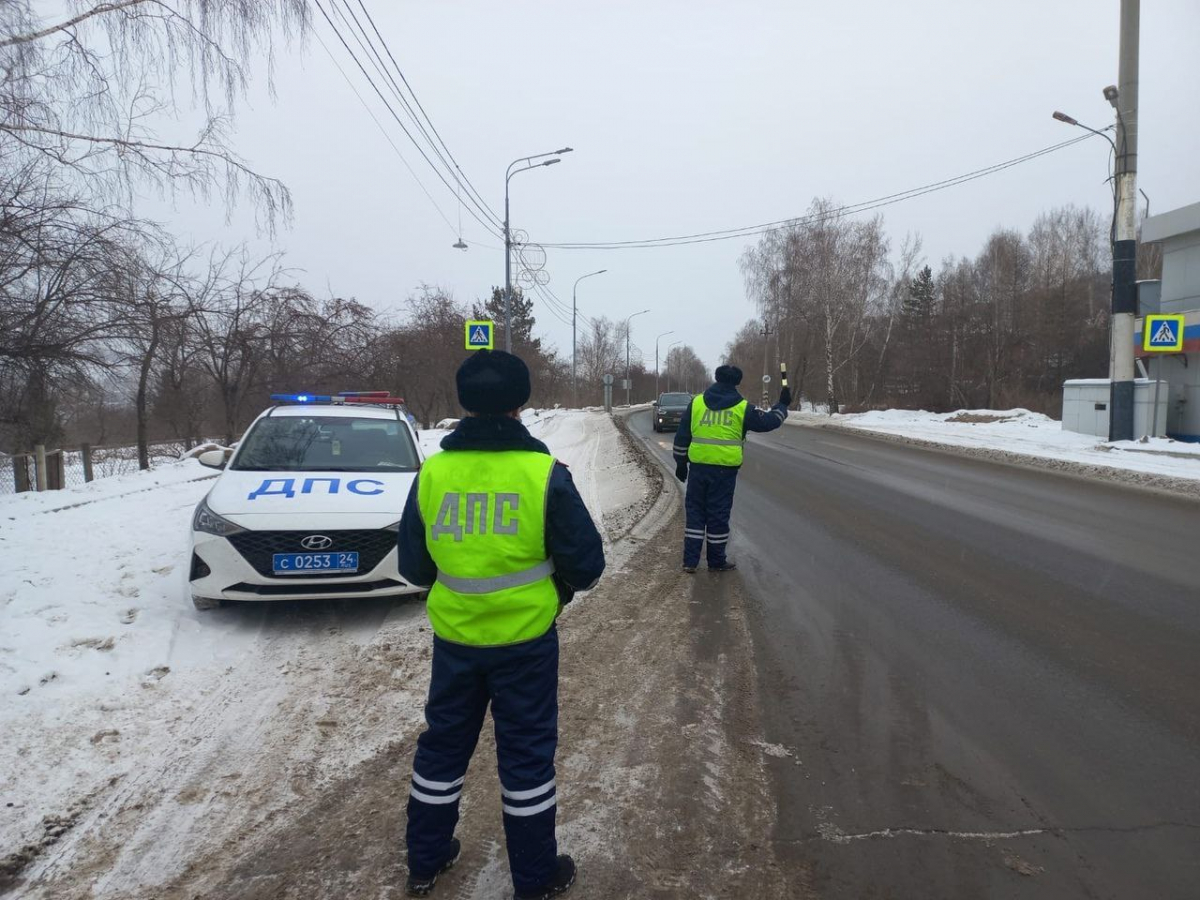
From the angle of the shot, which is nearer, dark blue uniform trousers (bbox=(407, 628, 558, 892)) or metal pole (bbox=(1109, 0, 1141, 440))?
dark blue uniform trousers (bbox=(407, 628, 558, 892))

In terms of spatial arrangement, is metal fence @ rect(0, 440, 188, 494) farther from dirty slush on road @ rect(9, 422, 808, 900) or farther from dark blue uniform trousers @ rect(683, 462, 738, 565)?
dark blue uniform trousers @ rect(683, 462, 738, 565)

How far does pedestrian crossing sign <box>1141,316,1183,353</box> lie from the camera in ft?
62.4

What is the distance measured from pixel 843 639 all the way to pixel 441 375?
2585 cm

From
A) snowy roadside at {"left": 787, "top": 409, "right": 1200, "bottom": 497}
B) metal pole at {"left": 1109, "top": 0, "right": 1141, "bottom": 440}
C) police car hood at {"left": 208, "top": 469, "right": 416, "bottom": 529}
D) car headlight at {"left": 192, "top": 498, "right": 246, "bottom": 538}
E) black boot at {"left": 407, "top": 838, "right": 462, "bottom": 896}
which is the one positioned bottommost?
black boot at {"left": 407, "top": 838, "right": 462, "bottom": 896}

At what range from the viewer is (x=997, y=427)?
26406mm

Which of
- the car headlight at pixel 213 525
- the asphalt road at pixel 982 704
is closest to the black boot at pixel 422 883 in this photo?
the asphalt road at pixel 982 704

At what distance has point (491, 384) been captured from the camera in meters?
2.63

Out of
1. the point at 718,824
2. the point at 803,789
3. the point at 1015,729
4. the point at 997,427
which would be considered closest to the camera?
the point at 718,824

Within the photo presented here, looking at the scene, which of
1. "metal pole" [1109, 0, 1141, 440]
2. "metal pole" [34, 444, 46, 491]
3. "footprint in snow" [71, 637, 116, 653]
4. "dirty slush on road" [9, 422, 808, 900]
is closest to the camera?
"dirty slush on road" [9, 422, 808, 900]

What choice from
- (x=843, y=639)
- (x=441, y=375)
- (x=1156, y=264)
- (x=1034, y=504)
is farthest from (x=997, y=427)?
(x=1156, y=264)

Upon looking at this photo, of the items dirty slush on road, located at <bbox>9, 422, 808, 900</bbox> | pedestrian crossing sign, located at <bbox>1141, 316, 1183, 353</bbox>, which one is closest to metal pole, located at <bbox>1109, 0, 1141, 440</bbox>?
pedestrian crossing sign, located at <bbox>1141, 316, 1183, 353</bbox>

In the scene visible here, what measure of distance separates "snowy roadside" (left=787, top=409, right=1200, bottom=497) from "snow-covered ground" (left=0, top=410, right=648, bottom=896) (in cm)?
1299

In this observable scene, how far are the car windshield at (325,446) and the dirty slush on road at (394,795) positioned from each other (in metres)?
1.97

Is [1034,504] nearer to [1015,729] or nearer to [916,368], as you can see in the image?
[1015,729]
